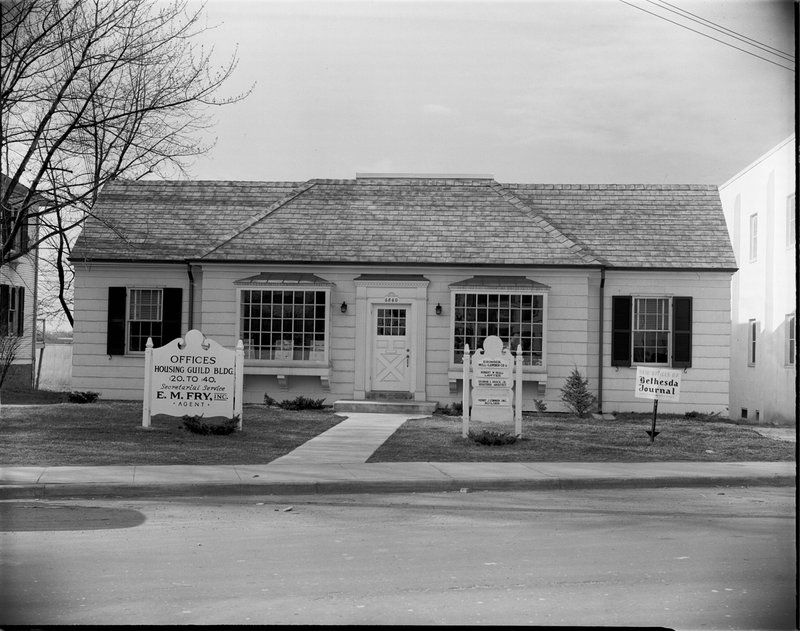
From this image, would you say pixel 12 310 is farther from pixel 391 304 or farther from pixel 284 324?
pixel 391 304

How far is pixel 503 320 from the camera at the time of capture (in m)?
20.4

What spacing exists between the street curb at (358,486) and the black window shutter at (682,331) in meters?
9.39

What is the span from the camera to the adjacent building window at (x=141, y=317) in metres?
21.2

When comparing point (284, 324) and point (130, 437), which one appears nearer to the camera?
point (130, 437)

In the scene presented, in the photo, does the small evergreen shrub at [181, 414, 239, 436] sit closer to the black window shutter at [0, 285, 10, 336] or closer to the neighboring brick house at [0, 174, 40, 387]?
the neighboring brick house at [0, 174, 40, 387]

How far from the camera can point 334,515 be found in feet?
29.5

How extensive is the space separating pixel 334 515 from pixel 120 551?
2.38 m

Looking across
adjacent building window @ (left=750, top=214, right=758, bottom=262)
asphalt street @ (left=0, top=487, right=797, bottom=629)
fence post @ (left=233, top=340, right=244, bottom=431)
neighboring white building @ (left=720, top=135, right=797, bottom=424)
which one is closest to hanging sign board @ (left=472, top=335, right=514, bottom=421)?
fence post @ (left=233, top=340, right=244, bottom=431)

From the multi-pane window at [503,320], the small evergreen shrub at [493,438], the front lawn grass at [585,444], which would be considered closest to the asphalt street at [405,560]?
the front lawn grass at [585,444]

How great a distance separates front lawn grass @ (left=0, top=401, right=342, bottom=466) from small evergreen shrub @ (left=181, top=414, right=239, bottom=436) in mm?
115

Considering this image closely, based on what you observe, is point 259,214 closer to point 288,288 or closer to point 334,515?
point 288,288

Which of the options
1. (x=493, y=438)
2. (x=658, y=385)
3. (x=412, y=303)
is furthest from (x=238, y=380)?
(x=658, y=385)

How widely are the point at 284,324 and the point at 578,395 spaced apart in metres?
→ 6.63

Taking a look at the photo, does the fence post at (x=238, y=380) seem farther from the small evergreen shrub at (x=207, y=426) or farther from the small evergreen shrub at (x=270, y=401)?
the small evergreen shrub at (x=270, y=401)
